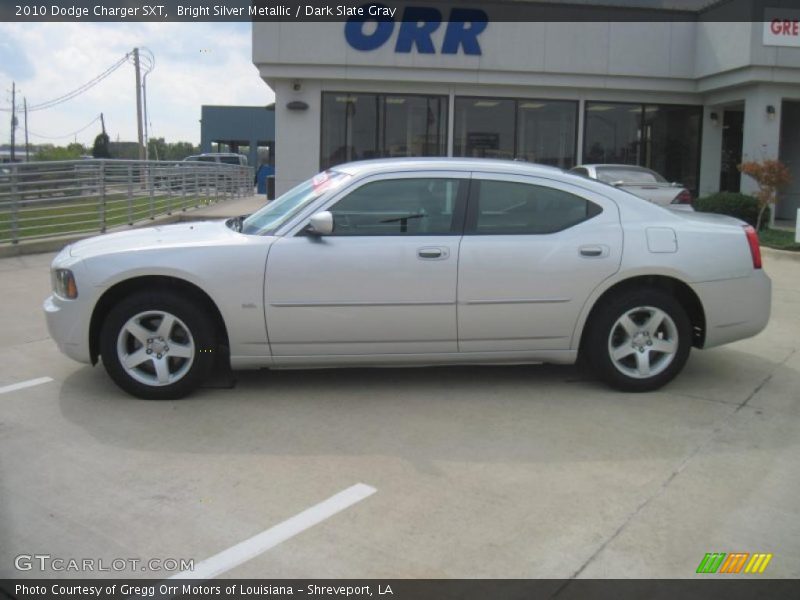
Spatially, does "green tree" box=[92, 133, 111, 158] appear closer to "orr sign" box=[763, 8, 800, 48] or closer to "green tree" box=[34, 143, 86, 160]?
"green tree" box=[34, 143, 86, 160]

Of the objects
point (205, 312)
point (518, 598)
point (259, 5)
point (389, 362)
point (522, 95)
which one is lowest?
point (518, 598)

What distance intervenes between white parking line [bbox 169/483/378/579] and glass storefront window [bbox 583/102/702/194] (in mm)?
16054

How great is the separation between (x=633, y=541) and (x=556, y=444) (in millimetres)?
1111

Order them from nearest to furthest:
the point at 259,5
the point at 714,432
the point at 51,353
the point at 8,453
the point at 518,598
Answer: the point at 518,598 < the point at 8,453 < the point at 714,432 < the point at 51,353 < the point at 259,5

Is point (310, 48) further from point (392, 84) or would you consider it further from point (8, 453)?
point (8, 453)

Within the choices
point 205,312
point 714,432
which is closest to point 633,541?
point 714,432

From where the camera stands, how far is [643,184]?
43.0 feet

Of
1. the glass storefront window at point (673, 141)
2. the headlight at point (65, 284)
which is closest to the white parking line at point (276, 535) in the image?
the headlight at point (65, 284)

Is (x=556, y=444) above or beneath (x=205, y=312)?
beneath

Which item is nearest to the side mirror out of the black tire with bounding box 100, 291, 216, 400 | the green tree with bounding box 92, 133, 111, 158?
the black tire with bounding box 100, 291, 216, 400

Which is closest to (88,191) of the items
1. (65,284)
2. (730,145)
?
(65,284)

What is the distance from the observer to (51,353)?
6.26m

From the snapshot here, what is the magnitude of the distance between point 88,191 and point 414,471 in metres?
11.7

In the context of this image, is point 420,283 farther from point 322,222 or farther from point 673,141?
point 673,141
